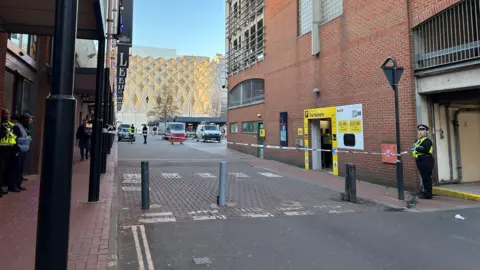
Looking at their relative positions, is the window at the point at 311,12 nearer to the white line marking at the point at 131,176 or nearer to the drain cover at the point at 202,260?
the white line marking at the point at 131,176

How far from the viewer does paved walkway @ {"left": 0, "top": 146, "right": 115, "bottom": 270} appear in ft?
12.8

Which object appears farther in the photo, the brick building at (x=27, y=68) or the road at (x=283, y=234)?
the brick building at (x=27, y=68)

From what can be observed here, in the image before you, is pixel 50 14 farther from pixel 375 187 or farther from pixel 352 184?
pixel 375 187

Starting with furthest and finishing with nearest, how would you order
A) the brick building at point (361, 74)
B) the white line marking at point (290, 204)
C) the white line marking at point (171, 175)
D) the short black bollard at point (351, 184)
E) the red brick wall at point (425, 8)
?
1. the white line marking at point (171, 175)
2. the brick building at point (361, 74)
3. the red brick wall at point (425, 8)
4. the short black bollard at point (351, 184)
5. the white line marking at point (290, 204)

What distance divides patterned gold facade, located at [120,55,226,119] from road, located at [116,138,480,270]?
82020 mm

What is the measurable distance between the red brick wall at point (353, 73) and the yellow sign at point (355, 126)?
31 cm

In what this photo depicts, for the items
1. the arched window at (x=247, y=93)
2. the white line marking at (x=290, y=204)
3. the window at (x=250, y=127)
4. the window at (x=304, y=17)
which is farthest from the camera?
the window at (x=250, y=127)

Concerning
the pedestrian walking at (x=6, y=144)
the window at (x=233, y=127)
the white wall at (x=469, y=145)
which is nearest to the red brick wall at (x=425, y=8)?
the white wall at (x=469, y=145)

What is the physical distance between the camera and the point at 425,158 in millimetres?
8562

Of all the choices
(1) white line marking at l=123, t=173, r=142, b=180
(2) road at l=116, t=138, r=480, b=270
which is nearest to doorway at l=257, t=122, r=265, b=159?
(1) white line marking at l=123, t=173, r=142, b=180

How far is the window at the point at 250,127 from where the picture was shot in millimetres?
20656

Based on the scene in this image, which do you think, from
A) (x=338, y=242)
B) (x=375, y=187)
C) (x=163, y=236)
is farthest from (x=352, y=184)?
(x=163, y=236)

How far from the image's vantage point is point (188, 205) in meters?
7.47

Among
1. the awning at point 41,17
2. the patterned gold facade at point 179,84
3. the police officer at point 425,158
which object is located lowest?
the police officer at point 425,158
